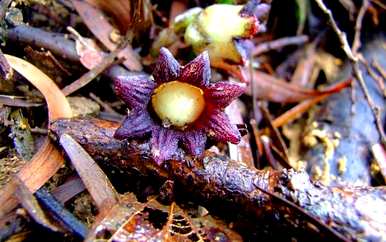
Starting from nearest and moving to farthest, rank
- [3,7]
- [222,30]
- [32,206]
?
[32,206] < [3,7] < [222,30]

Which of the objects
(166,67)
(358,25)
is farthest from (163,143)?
(358,25)

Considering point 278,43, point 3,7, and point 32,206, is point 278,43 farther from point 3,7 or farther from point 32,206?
point 32,206

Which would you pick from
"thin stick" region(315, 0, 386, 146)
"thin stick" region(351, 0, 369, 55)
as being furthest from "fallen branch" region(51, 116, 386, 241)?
"thin stick" region(351, 0, 369, 55)

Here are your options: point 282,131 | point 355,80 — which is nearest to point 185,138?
point 282,131

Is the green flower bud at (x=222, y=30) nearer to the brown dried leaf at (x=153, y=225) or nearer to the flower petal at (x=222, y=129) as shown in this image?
the flower petal at (x=222, y=129)

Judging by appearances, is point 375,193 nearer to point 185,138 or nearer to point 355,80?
point 185,138
